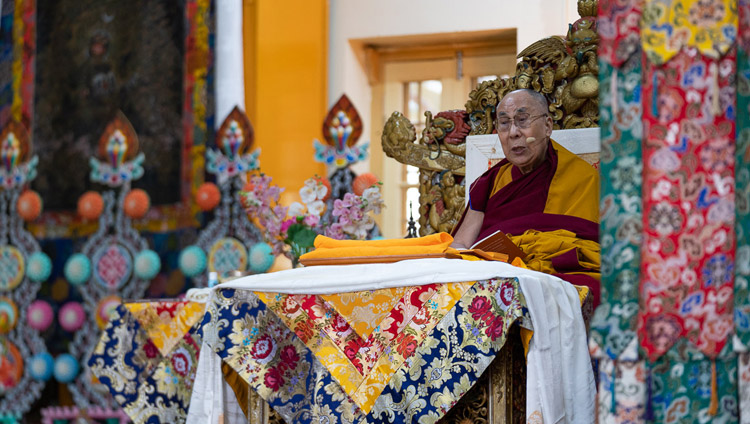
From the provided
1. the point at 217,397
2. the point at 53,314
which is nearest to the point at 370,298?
the point at 217,397

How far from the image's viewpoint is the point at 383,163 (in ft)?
17.1

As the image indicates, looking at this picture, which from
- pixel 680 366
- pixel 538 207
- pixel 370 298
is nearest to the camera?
pixel 680 366

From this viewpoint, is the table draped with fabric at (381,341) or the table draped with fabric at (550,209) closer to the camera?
the table draped with fabric at (381,341)

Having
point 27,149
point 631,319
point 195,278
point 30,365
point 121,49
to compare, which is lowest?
point 30,365

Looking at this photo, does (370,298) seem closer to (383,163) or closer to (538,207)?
(538,207)

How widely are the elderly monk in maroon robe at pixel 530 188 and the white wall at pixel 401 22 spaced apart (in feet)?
6.20

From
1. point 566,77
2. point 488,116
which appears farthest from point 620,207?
point 488,116

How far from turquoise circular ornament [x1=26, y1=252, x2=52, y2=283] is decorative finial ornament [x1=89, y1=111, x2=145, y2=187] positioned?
1.77ft

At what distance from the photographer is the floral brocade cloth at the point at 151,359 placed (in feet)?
9.58

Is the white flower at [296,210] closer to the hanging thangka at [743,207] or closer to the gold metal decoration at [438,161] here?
the gold metal decoration at [438,161]

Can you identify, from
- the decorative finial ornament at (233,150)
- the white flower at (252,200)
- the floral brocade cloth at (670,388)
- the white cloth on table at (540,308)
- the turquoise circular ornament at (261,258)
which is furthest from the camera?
the decorative finial ornament at (233,150)

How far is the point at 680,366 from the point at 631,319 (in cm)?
11

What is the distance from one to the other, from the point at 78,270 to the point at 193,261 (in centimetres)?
70

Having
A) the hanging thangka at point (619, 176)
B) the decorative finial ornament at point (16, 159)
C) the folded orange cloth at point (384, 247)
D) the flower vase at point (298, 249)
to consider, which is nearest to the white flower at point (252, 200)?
the flower vase at point (298, 249)
